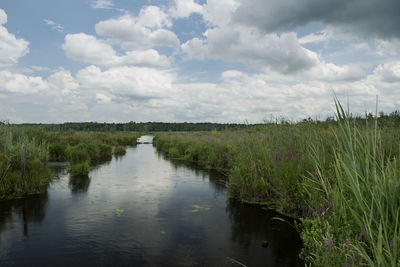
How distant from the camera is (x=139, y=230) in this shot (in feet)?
30.4

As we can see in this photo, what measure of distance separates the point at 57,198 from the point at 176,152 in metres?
19.9

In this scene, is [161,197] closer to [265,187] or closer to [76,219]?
[76,219]

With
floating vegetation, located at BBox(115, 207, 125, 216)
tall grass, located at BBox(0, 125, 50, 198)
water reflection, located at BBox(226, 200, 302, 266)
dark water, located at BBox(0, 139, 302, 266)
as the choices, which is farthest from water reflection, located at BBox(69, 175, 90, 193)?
water reflection, located at BBox(226, 200, 302, 266)

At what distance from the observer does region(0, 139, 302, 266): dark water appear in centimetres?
743

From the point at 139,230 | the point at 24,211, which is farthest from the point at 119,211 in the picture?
the point at 24,211

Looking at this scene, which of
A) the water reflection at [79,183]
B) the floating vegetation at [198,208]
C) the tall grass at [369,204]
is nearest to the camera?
the tall grass at [369,204]

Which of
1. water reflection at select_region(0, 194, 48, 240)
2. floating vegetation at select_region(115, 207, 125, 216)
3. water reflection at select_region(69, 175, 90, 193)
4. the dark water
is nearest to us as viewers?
the dark water

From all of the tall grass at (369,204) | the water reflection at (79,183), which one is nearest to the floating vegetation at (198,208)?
the water reflection at (79,183)

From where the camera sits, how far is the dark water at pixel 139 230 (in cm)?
743

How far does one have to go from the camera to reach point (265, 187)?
11711mm

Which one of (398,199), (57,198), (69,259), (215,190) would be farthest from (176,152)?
(398,199)

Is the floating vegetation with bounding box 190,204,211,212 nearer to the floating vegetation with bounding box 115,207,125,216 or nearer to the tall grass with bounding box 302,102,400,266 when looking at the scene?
the floating vegetation with bounding box 115,207,125,216

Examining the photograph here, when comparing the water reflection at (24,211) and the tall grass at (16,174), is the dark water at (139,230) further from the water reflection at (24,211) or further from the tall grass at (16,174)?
the tall grass at (16,174)

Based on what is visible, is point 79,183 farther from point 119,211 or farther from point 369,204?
point 369,204
